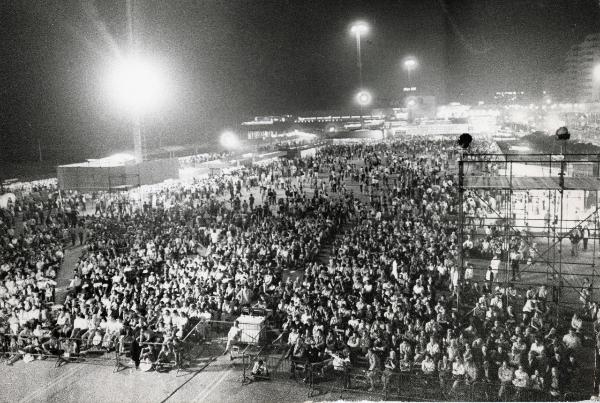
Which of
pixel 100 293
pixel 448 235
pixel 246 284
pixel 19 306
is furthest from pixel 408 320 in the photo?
pixel 19 306

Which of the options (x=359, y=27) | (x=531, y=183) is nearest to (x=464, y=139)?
(x=531, y=183)

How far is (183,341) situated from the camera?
13859 mm

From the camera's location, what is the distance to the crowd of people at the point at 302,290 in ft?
38.8

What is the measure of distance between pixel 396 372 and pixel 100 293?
458 inches

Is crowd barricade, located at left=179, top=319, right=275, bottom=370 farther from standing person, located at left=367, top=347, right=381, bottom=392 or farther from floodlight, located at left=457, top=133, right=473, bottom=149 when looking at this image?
floodlight, located at left=457, top=133, right=473, bottom=149

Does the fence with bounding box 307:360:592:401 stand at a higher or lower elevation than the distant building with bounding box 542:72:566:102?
lower

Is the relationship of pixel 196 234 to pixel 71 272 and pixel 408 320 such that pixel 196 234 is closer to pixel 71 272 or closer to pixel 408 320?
pixel 71 272

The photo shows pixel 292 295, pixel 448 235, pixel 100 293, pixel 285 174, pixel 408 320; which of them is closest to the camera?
pixel 408 320

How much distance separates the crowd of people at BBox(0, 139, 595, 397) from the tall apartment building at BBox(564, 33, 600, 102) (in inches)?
4440

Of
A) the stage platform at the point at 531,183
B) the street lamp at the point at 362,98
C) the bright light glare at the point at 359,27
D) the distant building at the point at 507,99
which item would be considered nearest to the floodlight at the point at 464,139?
the stage platform at the point at 531,183

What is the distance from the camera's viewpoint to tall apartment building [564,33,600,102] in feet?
391

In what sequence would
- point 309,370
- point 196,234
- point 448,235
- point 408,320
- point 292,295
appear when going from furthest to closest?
1. point 196,234
2. point 448,235
3. point 292,295
4. point 408,320
5. point 309,370

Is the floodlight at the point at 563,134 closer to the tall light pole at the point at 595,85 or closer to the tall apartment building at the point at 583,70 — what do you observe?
the tall light pole at the point at 595,85

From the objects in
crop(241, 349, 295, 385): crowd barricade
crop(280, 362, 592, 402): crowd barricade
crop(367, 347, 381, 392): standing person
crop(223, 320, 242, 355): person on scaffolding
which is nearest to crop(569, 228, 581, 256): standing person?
crop(280, 362, 592, 402): crowd barricade
